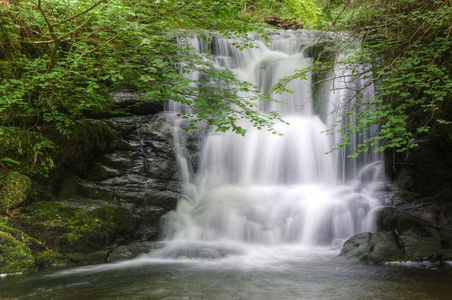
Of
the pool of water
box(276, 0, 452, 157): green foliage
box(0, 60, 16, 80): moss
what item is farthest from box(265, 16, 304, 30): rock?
the pool of water

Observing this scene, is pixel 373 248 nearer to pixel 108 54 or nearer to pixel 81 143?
pixel 108 54

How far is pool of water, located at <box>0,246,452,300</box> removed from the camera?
3814mm

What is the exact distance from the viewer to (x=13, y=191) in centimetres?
529

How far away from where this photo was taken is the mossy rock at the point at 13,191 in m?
5.18

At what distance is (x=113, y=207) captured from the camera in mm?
6070

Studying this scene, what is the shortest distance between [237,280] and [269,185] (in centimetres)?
358

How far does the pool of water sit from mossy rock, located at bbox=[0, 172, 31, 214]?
120 centimetres

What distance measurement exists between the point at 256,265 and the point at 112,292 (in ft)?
6.91

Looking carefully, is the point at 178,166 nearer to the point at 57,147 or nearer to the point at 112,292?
the point at 57,147

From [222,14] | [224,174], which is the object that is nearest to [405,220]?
[224,174]

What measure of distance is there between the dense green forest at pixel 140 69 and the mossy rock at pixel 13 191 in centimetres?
1

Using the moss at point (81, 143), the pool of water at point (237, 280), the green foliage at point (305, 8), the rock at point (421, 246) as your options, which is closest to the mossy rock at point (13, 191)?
the moss at point (81, 143)

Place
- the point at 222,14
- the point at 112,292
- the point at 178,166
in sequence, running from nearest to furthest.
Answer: the point at 112,292 < the point at 222,14 < the point at 178,166

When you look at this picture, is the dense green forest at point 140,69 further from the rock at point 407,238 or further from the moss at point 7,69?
the rock at point 407,238
